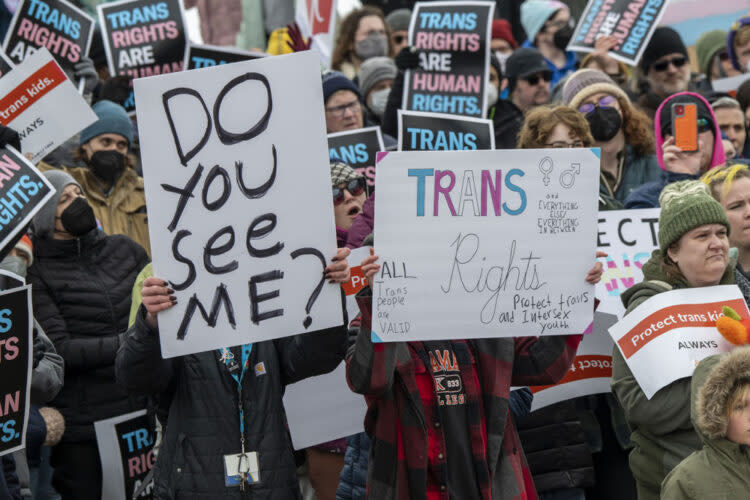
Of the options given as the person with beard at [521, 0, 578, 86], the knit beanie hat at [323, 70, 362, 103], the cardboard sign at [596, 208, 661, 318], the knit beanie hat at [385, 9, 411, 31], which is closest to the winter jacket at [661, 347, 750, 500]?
the cardboard sign at [596, 208, 661, 318]

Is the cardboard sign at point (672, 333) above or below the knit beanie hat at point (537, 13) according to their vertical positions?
below

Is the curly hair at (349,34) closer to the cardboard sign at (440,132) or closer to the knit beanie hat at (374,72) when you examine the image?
the knit beanie hat at (374,72)

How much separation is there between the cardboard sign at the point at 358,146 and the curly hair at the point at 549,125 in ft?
3.64

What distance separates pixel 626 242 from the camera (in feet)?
18.7

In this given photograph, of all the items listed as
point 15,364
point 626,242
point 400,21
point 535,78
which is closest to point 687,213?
point 626,242

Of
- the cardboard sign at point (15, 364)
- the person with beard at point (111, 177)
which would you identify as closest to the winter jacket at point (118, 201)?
the person with beard at point (111, 177)

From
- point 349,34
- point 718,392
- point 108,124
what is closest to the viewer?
point 718,392

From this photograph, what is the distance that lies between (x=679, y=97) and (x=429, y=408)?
3.06 metres

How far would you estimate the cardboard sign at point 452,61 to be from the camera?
7859mm

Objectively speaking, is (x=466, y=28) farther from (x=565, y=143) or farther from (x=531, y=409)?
(x=531, y=409)

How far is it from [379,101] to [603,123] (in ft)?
8.43

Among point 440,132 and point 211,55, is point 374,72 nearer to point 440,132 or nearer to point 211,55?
point 211,55

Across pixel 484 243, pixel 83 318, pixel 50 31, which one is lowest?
pixel 83 318

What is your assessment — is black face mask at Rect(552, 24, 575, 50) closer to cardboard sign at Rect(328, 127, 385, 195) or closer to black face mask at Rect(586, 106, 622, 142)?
black face mask at Rect(586, 106, 622, 142)
